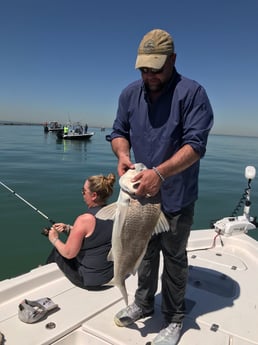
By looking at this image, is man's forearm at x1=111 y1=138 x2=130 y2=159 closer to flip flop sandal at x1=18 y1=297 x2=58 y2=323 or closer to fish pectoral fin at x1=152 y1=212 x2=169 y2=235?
fish pectoral fin at x1=152 y1=212 x2=169 y2=235

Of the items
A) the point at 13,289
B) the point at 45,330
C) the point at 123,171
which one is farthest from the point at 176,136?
A: the point at 13,289

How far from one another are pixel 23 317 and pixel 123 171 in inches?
70.3

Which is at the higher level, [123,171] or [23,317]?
[123,171]

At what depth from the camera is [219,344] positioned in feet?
9.59

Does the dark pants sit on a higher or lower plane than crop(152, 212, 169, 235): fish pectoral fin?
lower

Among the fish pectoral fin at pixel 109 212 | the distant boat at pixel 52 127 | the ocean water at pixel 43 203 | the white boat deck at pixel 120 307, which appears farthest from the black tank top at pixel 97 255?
the distant boat at pixel 52 127

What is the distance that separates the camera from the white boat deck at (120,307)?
295cm

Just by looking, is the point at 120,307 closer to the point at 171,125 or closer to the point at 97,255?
the point at 97,255

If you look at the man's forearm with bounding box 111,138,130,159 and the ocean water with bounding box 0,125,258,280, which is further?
the ocean water with bounding box 0,125,258,280

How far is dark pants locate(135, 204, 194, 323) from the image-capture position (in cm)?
277

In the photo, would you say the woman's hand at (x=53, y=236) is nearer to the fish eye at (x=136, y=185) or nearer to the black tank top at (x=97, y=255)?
the black tank top at (x=97, y=255)

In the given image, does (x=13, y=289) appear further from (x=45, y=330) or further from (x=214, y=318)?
(x=214, y=318)

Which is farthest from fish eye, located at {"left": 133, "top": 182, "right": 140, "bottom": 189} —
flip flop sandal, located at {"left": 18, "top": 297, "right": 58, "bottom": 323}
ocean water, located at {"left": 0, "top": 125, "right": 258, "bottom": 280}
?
ocean water, located at {"left": 0, "top": 125, "right": 258, "bottom": 280}

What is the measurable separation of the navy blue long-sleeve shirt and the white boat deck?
51.8 inches
